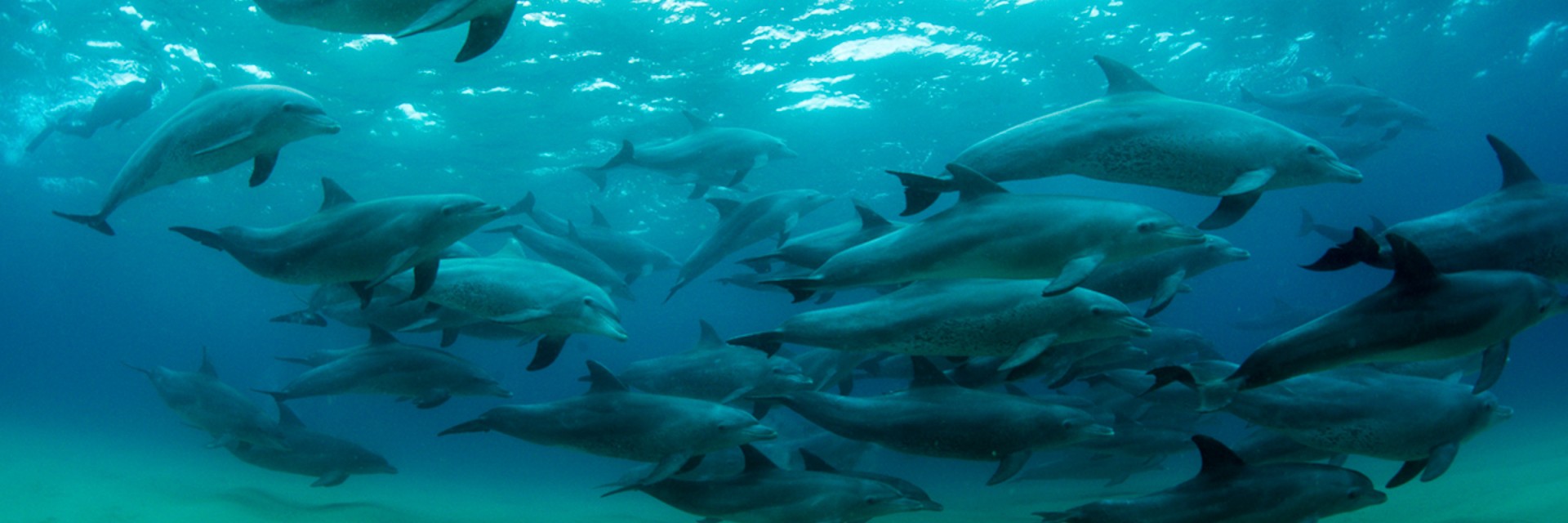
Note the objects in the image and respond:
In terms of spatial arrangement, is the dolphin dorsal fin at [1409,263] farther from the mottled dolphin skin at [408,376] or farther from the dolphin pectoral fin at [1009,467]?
the mottled dolphin skin at [408,376]

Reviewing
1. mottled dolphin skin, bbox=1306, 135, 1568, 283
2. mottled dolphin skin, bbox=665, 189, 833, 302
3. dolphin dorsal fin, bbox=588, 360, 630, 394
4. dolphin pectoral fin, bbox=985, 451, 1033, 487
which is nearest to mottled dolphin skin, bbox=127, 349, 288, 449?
mottled dolphin skin, bbox=665, 189, 833, 302

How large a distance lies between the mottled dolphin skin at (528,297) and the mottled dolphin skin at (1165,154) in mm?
2242

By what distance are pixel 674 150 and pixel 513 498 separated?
13.3 meters

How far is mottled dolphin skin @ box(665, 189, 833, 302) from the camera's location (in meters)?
9.84

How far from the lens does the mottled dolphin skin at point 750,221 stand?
984 cm

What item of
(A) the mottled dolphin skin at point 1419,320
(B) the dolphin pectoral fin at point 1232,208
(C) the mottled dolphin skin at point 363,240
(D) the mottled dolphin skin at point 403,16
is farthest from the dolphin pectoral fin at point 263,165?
(A) the mottled dolphin skin at point 1419,320

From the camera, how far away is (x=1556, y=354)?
29.2 m

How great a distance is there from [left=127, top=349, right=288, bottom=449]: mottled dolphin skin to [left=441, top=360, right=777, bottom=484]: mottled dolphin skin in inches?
226

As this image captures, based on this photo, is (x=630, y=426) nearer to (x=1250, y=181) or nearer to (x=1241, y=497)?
(x=1241, y=497)

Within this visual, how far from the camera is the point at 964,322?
4.41 m

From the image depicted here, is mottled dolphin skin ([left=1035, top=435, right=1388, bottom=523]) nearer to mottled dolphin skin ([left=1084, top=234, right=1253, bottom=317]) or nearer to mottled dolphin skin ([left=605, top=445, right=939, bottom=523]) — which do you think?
mottled dolphin skin ([left=605, top=445, right=939, bottom=523])

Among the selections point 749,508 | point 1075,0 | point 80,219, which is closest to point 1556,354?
point 1075,0

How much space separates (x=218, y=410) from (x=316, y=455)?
1.28 meters

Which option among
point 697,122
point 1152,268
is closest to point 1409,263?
point 1152,268
